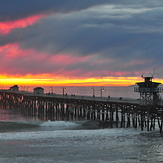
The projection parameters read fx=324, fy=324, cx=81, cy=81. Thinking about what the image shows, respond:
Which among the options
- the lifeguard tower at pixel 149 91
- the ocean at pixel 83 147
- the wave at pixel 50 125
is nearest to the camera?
the ocean at pixel 83 147

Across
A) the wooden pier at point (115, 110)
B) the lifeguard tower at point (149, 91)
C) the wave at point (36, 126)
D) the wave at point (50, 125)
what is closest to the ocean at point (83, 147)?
the wave at point (36, 126)

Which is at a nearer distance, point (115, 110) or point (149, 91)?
point (149, 91)

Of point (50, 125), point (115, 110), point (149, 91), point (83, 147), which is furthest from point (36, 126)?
point (83, 147)

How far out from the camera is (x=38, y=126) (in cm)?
6556

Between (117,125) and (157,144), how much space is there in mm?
20622

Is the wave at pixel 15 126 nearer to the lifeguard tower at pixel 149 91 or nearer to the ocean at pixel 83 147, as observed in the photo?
the ocean at pixel 83 147

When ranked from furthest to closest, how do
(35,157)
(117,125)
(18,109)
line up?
(18,109), (117,125), (35,157)

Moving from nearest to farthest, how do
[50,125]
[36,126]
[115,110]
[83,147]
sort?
[83,147], [36,126], [50,125], [115,110]

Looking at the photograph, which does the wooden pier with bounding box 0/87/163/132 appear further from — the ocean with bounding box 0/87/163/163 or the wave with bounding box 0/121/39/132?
the wave with bounding box 0/121/39/132

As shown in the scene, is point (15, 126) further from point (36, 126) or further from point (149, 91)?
point (149, 91)

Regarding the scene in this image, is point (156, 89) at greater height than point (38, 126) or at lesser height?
greater

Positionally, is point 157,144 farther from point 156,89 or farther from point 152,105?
point 156,89

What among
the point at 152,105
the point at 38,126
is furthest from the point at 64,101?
Result: the point at 152,105

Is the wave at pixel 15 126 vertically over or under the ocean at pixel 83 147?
over
